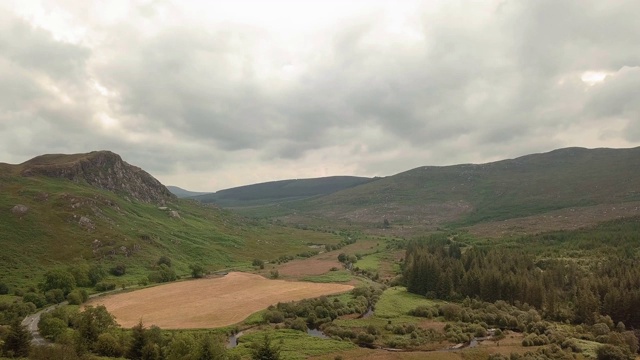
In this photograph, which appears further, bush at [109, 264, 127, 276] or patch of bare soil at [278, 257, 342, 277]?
patch of bare soil at [278, 257, 342, 277]

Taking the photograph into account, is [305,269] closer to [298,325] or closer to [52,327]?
[298,325]

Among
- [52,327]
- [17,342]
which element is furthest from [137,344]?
[52,327]

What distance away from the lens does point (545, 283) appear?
124562 mm

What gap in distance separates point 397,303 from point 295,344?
157 ft

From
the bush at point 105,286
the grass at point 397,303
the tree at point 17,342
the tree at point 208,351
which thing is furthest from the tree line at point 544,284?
the tree at point 17,342

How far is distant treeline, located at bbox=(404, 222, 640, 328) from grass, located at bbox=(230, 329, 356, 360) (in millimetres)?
56349

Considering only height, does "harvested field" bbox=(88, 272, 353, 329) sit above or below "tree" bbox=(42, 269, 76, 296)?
below

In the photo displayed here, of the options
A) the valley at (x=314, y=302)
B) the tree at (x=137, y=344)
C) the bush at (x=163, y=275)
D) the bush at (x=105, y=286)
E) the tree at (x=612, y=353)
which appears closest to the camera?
the tree at (x=137, y=344)

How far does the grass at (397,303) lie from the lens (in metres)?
112

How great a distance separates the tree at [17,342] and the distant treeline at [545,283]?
106982 mm

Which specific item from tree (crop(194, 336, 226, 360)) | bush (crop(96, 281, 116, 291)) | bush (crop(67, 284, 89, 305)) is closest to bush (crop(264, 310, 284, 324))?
tree (crop(194, 336, 226, 360))

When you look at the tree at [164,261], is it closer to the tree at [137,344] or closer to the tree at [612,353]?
the tree at [137,344]

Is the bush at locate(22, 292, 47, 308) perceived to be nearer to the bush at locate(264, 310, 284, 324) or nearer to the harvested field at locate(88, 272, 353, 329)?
the harvested field at locate(88, 272, 353, 329)

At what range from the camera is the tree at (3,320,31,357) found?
56938mm
